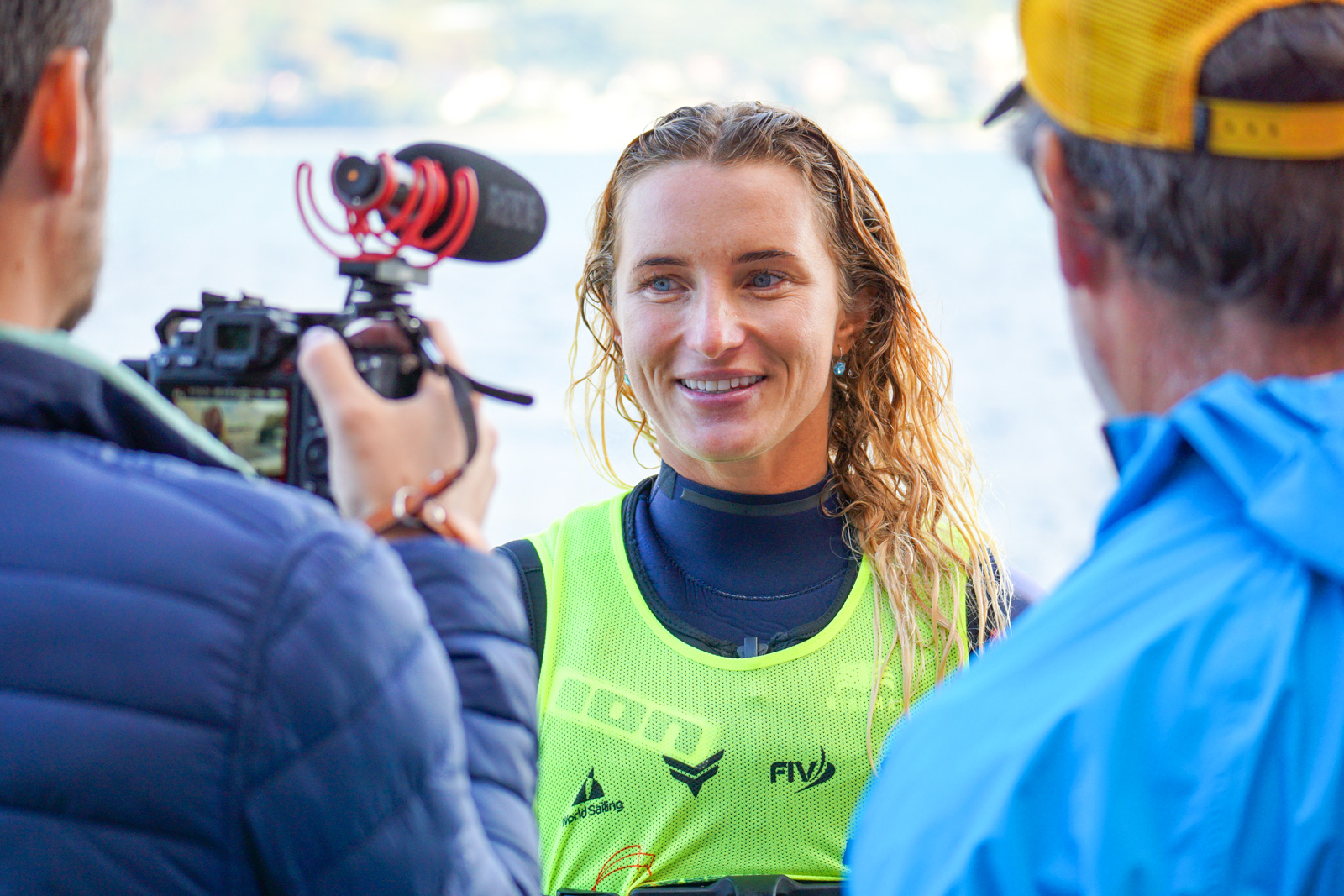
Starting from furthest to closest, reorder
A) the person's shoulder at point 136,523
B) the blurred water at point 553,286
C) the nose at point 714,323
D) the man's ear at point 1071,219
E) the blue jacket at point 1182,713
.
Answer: the blurred water at point 553,286 < the nose at point 714,323 < the man's ear at point 1071,219 < the person's shoulder at point 136,523 < the blue jacket at point 1182,713

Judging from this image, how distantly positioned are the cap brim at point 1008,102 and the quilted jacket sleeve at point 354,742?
26.3 inches

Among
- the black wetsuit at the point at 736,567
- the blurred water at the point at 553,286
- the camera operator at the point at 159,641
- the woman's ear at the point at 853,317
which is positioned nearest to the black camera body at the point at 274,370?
the camera operator at the point at 159,641

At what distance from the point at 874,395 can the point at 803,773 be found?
2.43 ft

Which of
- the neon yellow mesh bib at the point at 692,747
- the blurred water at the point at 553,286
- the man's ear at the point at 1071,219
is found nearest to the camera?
the man's ear at the point at 1071,219

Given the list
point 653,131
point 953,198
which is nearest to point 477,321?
point 953,198

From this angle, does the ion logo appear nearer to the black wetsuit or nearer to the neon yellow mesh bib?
the neon yellow mesh bib

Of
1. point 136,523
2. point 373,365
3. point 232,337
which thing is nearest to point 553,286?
point 232,337

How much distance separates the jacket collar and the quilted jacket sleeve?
16 centimetres

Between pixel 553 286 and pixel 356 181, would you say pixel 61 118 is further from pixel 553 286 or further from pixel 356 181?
pixel 553 286

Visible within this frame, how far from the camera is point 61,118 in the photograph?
2.97 feet

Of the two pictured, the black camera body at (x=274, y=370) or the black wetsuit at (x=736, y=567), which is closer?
the black camera body at (x=274, y=370)

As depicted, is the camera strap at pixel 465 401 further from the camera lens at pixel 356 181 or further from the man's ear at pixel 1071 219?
the man's ear at pixel 1071 219

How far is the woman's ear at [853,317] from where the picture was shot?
2.16 metres

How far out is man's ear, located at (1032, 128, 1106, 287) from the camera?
38.1 inches
